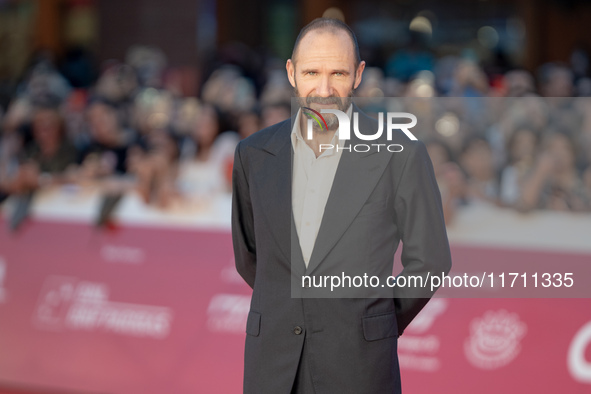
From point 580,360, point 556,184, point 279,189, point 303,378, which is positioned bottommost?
point 303,378

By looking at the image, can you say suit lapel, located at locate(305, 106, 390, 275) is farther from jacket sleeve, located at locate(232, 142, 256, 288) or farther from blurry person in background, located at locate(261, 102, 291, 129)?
blurry person in background, located at locate(261, 102, 291, 129)

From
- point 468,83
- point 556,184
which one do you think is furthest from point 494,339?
point 468,83

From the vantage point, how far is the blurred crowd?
4.05 m

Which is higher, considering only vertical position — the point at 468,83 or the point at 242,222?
the point at 468,83

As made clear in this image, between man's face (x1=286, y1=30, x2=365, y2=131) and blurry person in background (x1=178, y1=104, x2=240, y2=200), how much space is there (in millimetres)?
2809

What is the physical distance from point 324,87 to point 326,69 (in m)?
0.04

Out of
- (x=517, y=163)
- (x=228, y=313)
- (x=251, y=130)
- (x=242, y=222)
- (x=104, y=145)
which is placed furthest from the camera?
(x=104, y=145)

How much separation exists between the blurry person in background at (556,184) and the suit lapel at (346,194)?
2244mm

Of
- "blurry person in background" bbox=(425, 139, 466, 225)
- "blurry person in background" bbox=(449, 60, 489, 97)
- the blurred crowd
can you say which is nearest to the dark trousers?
the blurred crowd

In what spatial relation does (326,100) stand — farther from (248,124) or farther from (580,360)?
(248,124)

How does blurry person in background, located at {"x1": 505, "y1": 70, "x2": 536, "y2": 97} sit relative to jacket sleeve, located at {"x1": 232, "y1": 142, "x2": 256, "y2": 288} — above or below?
above

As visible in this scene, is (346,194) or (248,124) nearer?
(346,194)

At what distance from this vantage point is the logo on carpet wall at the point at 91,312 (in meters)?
4.40

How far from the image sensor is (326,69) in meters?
1.85
